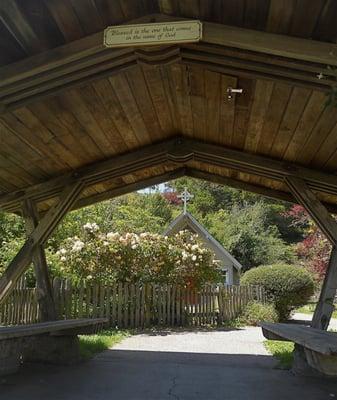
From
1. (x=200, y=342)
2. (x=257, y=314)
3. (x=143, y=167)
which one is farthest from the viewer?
(x=257, y=314)

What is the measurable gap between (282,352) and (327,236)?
2848mm

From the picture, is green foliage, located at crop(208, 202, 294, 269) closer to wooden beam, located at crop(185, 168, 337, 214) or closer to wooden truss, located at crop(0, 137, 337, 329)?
wooden beam, located at crop(185, 168, 337, 214)

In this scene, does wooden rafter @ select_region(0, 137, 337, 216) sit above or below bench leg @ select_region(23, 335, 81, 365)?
above

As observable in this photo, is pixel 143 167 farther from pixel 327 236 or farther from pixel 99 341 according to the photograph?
pixel 99 341

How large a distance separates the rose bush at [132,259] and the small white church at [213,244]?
10.3 meters

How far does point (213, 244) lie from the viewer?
26953 millimetres

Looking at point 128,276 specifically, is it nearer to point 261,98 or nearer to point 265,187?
point 265,187

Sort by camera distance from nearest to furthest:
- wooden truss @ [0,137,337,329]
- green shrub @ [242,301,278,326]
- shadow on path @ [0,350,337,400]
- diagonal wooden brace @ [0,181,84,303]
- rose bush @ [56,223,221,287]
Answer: shadow on path @ [0,350,337,400] < wooden truss @ [0,137,337,329] < diagonal wooden brace @ [0,181,84,303] < rose bush @ [56,223,221,287] < green shrub @ [242,301,278,326]

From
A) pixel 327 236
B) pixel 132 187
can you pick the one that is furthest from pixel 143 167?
pixel 327 236

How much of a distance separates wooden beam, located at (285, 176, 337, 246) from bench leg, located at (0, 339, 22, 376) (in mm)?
4610

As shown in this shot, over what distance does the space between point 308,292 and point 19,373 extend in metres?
13.6

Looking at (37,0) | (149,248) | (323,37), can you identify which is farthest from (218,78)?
(149,248)

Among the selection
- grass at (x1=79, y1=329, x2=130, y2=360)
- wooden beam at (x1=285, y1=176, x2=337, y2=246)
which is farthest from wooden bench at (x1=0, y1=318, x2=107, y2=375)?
wooden beam at (x1=285, y1=176, x2=337, y2=246)

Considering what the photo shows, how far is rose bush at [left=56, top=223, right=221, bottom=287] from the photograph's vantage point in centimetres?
1387
